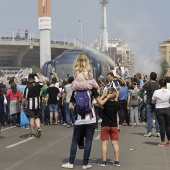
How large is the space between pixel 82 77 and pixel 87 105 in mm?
504

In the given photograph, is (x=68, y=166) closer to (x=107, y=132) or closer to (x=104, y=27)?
(x=107, y=132)

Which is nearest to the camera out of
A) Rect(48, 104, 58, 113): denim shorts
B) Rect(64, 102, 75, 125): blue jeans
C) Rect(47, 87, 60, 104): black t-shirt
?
Rect(64, 102, 75, 125): blue jeans

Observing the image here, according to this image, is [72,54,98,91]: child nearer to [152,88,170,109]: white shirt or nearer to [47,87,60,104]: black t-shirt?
[152,88,170,109]: white shirt

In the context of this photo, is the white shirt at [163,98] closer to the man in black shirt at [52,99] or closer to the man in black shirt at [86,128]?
the man in black shirt at [86,128]

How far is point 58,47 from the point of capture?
88562mm

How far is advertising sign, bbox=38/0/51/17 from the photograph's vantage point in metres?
86.9

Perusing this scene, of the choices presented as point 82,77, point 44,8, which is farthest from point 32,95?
point 44,8

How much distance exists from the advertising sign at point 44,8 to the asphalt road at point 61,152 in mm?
73451

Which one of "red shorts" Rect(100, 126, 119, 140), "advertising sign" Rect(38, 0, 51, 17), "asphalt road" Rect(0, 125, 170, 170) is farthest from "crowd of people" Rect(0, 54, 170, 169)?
"advertising sign" Rect(38, 0, 51, 17)

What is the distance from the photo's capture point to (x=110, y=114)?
8992 millimetres

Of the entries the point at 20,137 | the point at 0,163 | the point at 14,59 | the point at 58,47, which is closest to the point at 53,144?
the point at 20,137

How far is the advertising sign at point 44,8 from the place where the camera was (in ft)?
285

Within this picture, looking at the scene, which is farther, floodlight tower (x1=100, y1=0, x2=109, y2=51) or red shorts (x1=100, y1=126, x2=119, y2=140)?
floodlight tower (x1=100, y1=0, x2=109, y2=51)

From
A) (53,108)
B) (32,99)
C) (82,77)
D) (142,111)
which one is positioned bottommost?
(142,111)
